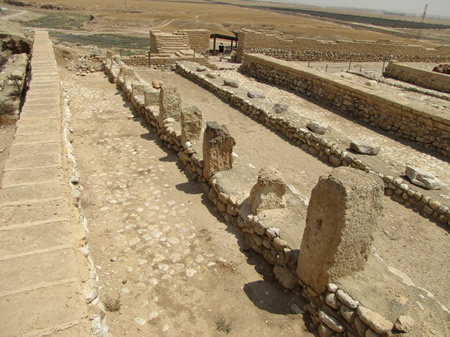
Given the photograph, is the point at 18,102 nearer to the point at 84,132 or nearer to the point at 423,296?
the point at 84,132

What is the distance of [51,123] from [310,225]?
16.2ft

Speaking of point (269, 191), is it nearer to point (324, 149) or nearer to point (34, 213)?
point (34, 213)

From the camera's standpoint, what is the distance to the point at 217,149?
608cm

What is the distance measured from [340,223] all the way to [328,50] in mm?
23064

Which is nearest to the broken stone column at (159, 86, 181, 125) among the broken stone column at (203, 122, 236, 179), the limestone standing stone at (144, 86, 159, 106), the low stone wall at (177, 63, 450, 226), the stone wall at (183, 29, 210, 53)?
the limestone standing stone at (144, 86, 159, 106)

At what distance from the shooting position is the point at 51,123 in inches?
245

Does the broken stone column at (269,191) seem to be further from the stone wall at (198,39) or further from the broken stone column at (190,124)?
the stone wall at (198,39)

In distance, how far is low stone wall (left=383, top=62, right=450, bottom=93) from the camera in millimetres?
16031

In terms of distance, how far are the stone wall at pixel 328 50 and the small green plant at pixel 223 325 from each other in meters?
19.8

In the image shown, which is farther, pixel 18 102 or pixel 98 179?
pixel 18 102

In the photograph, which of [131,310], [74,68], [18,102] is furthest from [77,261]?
[74,68]

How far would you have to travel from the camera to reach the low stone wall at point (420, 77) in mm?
16031

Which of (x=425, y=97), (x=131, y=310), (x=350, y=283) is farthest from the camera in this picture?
(x=425, y=97)

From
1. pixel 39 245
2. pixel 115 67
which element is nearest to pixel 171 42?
pixel 115 67
